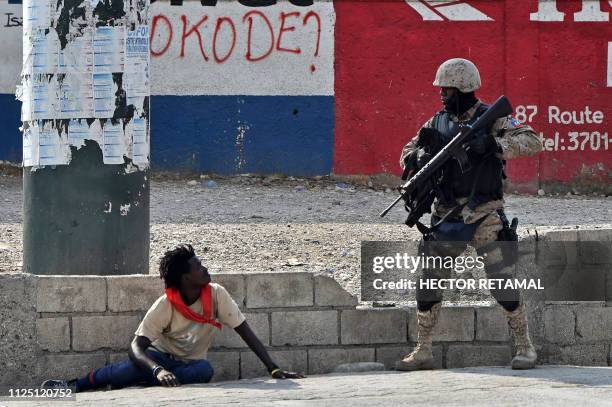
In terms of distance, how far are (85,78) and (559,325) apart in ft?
9.64

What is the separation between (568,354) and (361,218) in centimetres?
396

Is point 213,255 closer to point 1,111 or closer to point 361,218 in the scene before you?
point 361,218

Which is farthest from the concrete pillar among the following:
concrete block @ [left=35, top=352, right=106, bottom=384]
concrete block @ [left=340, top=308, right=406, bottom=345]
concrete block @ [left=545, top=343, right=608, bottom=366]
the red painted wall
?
the red painted wall

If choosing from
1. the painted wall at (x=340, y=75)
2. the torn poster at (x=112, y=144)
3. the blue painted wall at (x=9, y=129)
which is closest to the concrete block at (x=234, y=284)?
the torn poster at (x=112, y=144)

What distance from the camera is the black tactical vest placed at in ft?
21.3

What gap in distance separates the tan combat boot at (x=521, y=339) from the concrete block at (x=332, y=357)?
795mm

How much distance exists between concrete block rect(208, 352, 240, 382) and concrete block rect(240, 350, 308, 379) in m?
0.03

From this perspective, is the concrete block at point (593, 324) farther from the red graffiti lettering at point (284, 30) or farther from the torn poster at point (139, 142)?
the red graffiti lettering at point (284, 30)

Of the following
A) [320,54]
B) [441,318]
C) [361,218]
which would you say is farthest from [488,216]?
[320,54]

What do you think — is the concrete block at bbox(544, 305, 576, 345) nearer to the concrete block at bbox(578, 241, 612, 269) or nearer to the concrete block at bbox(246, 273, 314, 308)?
the concrete block at bbox(578, 241, 612, 269)

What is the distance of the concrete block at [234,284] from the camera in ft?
22.0

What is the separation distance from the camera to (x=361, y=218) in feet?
35.9

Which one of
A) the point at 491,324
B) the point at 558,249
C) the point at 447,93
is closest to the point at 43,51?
the point at 447,93

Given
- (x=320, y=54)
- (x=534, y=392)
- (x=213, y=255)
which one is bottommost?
(x=534, y=392)
